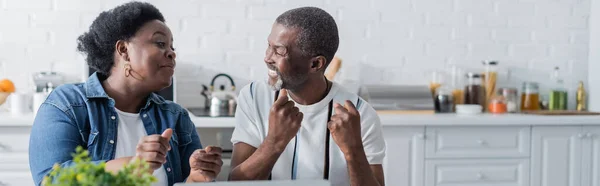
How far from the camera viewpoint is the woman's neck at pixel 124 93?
182 centimetres

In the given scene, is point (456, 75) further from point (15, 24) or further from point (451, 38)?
point (15, 24)

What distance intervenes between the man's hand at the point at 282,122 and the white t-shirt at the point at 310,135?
159mm

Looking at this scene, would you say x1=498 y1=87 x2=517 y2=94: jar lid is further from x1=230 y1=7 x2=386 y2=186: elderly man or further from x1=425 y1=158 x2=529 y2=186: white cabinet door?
x1=230 y1=7 x2=386 y2=186: elderly man

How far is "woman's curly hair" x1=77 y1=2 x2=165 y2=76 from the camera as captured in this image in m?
1.79

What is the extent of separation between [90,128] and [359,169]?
0.71 m

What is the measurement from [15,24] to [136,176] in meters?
3.01

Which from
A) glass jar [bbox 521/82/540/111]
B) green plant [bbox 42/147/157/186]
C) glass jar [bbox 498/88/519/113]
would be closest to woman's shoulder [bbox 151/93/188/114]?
green plant [bbox 42/147/157/186]

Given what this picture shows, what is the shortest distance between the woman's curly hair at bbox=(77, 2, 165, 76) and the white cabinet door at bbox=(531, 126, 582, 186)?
2.32 meters

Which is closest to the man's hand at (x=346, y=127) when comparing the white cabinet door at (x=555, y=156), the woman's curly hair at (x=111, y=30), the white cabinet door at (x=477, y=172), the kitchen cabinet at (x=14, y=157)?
the woman's curly hair at (x=111, y=30)

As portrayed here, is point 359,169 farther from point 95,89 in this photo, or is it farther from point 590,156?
point 590,156

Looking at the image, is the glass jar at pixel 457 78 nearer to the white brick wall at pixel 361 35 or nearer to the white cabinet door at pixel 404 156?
the white brick wall at pixel 361 35

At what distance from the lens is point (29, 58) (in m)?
3.64

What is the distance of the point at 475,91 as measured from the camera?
12.6 feet

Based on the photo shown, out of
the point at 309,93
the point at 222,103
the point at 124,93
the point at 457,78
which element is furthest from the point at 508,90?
the point at 124,93
